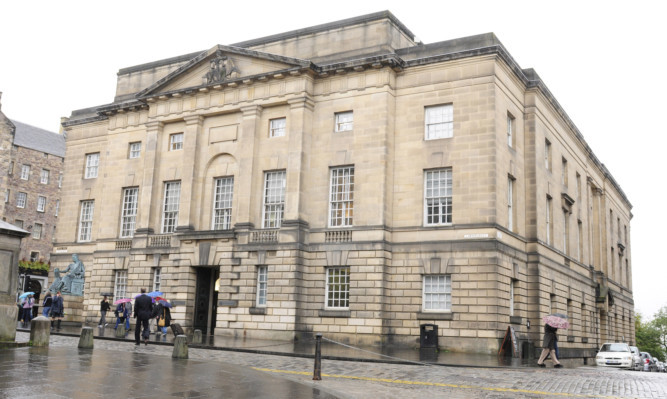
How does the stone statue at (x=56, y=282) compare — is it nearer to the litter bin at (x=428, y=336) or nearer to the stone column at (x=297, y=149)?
the stone column at (x=297, y=149)

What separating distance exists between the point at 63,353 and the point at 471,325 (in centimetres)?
1692

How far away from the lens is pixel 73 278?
3916cm

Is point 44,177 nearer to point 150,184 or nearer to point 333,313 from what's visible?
point 150,184

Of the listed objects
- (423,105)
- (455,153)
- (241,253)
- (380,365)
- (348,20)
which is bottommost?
(380,365)

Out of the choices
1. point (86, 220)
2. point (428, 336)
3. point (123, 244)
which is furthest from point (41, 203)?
point (428, 336)

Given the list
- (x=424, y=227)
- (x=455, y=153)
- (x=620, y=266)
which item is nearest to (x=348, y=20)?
(x=455, y=153)

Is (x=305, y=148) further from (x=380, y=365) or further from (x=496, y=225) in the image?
(x=380, y=365)

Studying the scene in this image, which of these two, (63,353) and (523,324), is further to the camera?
(523,324)

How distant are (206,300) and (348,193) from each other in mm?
10050

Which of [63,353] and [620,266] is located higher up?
[620,266]

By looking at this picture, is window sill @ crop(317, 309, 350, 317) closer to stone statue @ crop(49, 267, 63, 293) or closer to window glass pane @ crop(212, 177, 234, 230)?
window glass pane @ crop(212, 177, 234, 230)

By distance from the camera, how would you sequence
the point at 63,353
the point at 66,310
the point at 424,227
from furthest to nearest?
the point at 66,310
the point at 424,227
the point at 63,353

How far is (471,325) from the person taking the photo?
27.0m

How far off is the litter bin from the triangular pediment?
45.6ft
